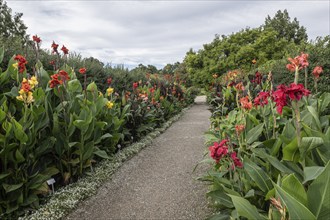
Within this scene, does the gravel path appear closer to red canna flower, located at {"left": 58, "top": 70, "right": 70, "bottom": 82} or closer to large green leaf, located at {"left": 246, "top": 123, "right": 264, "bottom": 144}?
large green leaf, located at {"left": 246, "top": 123, "right": 264, "bottom": 144}

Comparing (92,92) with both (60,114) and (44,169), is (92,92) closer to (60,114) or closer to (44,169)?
(60,114)

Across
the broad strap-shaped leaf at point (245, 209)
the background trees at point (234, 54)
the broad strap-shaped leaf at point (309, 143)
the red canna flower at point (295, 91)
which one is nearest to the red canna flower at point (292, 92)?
the red canna flower at point (295, 91)

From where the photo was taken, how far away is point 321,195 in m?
1.17

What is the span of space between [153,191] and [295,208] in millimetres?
2708

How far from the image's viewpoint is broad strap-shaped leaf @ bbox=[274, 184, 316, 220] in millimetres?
1083

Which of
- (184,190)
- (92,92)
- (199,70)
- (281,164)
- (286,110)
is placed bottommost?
(184,190)

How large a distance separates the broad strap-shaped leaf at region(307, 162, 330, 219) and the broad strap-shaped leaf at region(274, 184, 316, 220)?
0.12 meters

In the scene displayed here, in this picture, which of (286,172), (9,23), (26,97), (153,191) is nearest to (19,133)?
(26,97)

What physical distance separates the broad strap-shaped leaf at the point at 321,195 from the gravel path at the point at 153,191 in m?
1.80

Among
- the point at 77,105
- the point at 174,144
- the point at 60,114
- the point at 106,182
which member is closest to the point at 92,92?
the point at 77,105

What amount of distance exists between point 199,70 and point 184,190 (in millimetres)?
16726

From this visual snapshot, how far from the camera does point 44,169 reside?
3131 millimetres

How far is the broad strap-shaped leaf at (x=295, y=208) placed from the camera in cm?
108

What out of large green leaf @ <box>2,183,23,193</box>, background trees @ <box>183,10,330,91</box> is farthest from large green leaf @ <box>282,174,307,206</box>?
background trees @ <box>183,10,330,91</box>
